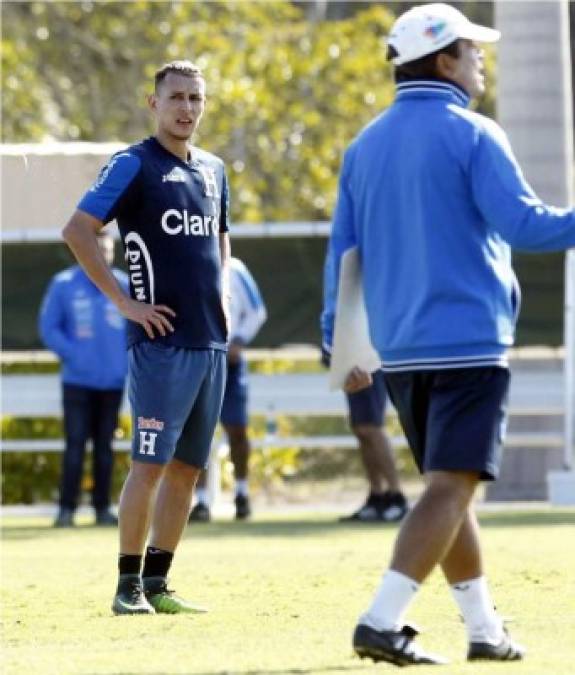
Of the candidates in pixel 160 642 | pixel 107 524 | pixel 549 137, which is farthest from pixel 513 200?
pixel 549 137

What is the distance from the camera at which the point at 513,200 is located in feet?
21.0

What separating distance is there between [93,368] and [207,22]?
11.9 metres

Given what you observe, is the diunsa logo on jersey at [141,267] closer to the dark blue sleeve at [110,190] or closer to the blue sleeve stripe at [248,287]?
the dark blue sleeve at [110,190]

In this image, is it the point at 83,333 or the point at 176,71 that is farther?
the point at 83,333

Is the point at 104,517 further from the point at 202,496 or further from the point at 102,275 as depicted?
the point at 102,275

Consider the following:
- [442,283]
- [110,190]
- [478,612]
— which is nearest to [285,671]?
[478,612]

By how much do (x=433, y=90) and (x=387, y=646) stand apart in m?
1.69

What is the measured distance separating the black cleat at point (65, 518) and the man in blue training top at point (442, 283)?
30.8 ft

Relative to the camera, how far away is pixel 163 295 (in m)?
8.41

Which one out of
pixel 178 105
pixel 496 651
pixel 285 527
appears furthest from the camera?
pixel 285 527

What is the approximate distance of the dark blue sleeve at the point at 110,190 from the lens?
834cm

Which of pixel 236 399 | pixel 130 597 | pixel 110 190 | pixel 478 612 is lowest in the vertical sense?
pixel 236 399

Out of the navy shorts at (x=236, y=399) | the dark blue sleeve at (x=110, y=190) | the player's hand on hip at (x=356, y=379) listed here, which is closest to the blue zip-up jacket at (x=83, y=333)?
the navy shorts at (x=236, y=399)

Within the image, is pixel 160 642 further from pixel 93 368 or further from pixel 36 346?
pixel 36 346
